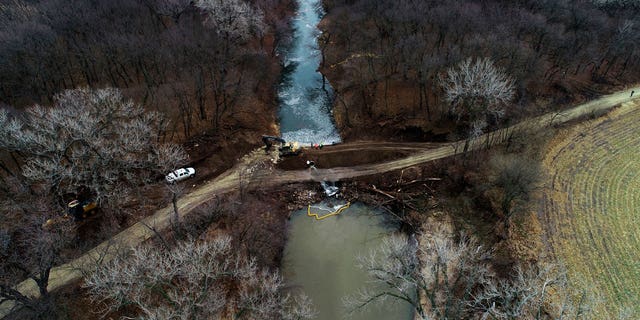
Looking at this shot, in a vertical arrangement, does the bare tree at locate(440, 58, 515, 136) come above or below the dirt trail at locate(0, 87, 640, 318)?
above

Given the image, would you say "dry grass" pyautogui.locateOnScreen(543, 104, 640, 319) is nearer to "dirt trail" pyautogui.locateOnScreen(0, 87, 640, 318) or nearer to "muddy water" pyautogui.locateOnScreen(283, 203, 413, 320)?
"dirt trail" pyautogui.locateOnScreen(0, 87, 640, 318)

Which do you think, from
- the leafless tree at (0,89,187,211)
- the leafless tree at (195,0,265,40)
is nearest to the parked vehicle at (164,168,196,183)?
the leafless tree at (0,89,187,211)

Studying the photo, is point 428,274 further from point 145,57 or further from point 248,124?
point 145,57

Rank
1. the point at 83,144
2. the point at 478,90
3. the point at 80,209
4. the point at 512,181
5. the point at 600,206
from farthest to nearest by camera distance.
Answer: the point at 478,90 < the point at 600,206 < the point at 512,181 < the point at 80,209 < the point at 83,144

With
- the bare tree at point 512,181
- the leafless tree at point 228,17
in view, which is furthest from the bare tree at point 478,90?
the leafless tree at point 228,17

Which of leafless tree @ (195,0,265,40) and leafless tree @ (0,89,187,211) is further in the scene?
leafless tree @ (195,0,265,40)

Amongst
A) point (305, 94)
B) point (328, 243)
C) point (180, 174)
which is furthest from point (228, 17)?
point (328, 243)

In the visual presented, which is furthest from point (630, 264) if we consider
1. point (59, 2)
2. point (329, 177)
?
point (59, 2)

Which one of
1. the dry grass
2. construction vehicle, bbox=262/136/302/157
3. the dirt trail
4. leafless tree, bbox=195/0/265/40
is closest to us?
the dry grass
